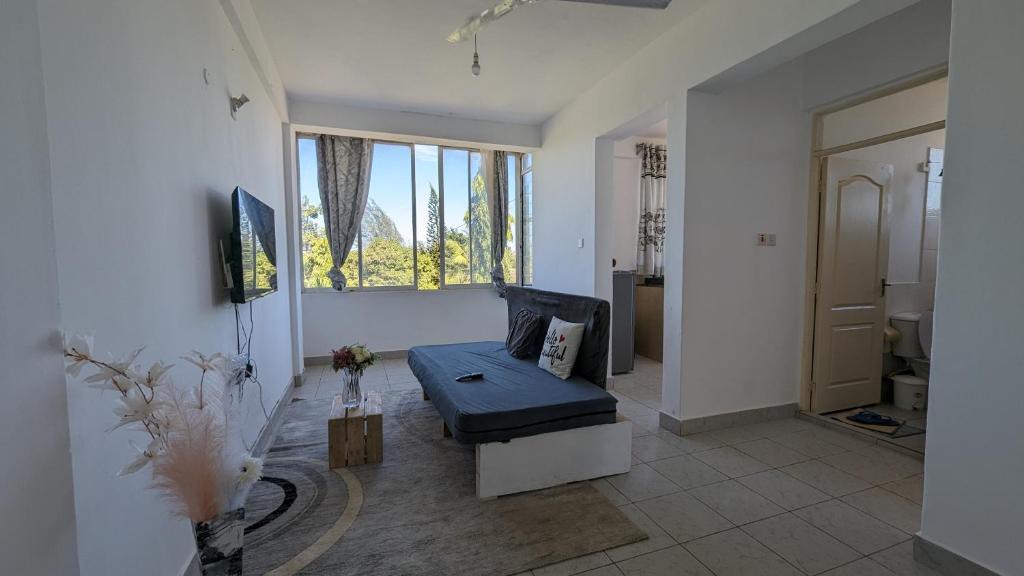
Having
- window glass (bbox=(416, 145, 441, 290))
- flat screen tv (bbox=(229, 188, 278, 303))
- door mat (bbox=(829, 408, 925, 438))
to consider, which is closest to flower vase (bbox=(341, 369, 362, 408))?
flat screen tv (bbox=(229, 188, 278, 303))

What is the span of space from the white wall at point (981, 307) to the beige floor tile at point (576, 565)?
144 centimetres

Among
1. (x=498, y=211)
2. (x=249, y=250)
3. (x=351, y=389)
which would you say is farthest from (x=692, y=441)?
(x=498, y=211)

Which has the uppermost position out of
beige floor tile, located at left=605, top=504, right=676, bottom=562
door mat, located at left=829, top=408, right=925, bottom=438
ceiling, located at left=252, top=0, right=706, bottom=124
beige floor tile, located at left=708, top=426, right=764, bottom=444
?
ceiling, located at left=252, top=0, right=706, bottom=124

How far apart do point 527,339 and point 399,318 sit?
2.73m

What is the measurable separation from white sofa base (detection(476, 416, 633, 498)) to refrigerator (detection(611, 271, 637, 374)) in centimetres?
238

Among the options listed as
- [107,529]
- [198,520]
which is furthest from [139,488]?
[198,520]

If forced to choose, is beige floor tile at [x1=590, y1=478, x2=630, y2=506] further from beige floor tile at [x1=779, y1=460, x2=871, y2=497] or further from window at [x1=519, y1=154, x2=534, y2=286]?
window at [x1=519, y1=154, x2=534, y2=286]

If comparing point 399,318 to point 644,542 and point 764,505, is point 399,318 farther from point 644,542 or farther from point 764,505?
point 764,505

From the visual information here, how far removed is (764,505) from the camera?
2287 millimetres

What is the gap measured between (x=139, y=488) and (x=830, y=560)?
2735 millimetres

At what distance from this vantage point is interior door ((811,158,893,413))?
11.3ft

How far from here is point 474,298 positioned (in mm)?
6047

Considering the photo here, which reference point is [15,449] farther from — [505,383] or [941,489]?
[941,489]

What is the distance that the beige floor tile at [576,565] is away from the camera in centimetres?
180
